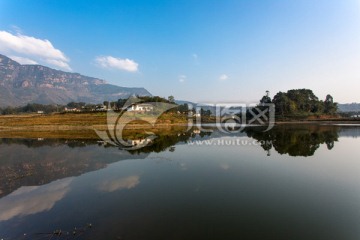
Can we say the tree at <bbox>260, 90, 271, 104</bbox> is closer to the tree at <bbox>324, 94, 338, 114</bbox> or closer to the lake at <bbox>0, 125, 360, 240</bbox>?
the tree at <bbox>324, 94, 338, 114</bbox>

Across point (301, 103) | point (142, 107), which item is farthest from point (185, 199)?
point (301, 103)

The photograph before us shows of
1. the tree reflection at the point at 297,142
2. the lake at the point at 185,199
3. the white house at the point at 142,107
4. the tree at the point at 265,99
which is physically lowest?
the lake at the point at 185,199

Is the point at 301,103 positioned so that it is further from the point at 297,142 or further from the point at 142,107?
the point at 297,142

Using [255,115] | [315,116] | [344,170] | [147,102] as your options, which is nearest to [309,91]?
[315,116]

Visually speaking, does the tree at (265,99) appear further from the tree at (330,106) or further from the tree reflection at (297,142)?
the tree reflection at (297,142)

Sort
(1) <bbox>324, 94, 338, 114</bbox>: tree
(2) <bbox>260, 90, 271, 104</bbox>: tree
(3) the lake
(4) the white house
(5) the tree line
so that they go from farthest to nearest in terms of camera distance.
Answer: (2) <bbox>260, 90, 271, 104</bbox>: tree, (1) <bbox>324, 94, 338, 114</bbox>: tree, (5) the tree line, (4) the white house, (3) the lake

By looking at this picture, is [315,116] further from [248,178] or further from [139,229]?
[139,229]

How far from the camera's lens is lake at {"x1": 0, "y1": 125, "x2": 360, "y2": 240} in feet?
35.0

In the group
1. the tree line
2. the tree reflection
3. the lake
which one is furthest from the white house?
the lake

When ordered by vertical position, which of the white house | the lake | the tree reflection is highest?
the white house

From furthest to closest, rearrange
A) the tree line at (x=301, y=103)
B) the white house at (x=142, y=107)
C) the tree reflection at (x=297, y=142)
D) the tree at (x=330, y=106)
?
the tree at (x=330, y=106) < the tree line at (x=301, y=103) < the white house at (x=142, y=107) < the tree reflection at (x=297, y=142)

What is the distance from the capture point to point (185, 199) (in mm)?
14602

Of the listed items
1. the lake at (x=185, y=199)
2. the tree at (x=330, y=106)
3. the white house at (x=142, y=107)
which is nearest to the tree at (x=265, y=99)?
the tree at (x=330, y=106)

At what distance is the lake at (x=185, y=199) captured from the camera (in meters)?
10.7
